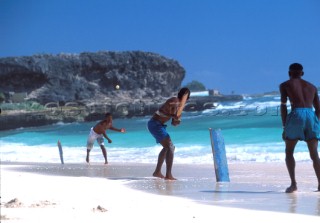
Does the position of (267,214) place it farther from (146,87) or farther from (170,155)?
(146,87)

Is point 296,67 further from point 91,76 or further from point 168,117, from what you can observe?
point 91,76

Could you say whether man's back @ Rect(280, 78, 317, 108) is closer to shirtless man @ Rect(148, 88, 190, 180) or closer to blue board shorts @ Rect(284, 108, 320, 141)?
blue board shorts @ Rect(284, 108, 320, 141)

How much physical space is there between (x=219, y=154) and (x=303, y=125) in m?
2.18

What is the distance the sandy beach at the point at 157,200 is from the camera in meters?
5.03

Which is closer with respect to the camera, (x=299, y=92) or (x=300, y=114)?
(x=300, y=114)

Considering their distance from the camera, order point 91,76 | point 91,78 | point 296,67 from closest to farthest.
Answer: point 296,67, point 91,78, point 91,76

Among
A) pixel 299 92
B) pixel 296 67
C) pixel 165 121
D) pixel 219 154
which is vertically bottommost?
pixel 219 154

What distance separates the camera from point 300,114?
661 cm

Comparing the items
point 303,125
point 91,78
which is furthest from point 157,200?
point 91,78

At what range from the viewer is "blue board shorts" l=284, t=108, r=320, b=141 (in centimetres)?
661

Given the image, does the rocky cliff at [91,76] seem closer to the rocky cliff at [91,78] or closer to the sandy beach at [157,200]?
the rocky cliff at [91,78]

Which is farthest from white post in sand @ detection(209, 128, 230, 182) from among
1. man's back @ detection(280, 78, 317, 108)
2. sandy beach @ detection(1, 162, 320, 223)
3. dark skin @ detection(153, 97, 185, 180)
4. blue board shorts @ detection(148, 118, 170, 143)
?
man's back @ detection(280, 78, 317, 108)

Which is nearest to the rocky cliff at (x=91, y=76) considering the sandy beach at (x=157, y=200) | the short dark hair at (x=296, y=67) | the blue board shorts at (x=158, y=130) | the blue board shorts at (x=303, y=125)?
the blue board shorts at (x=158, y=130)

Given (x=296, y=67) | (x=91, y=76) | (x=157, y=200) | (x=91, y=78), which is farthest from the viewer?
(x=91, y=76)
